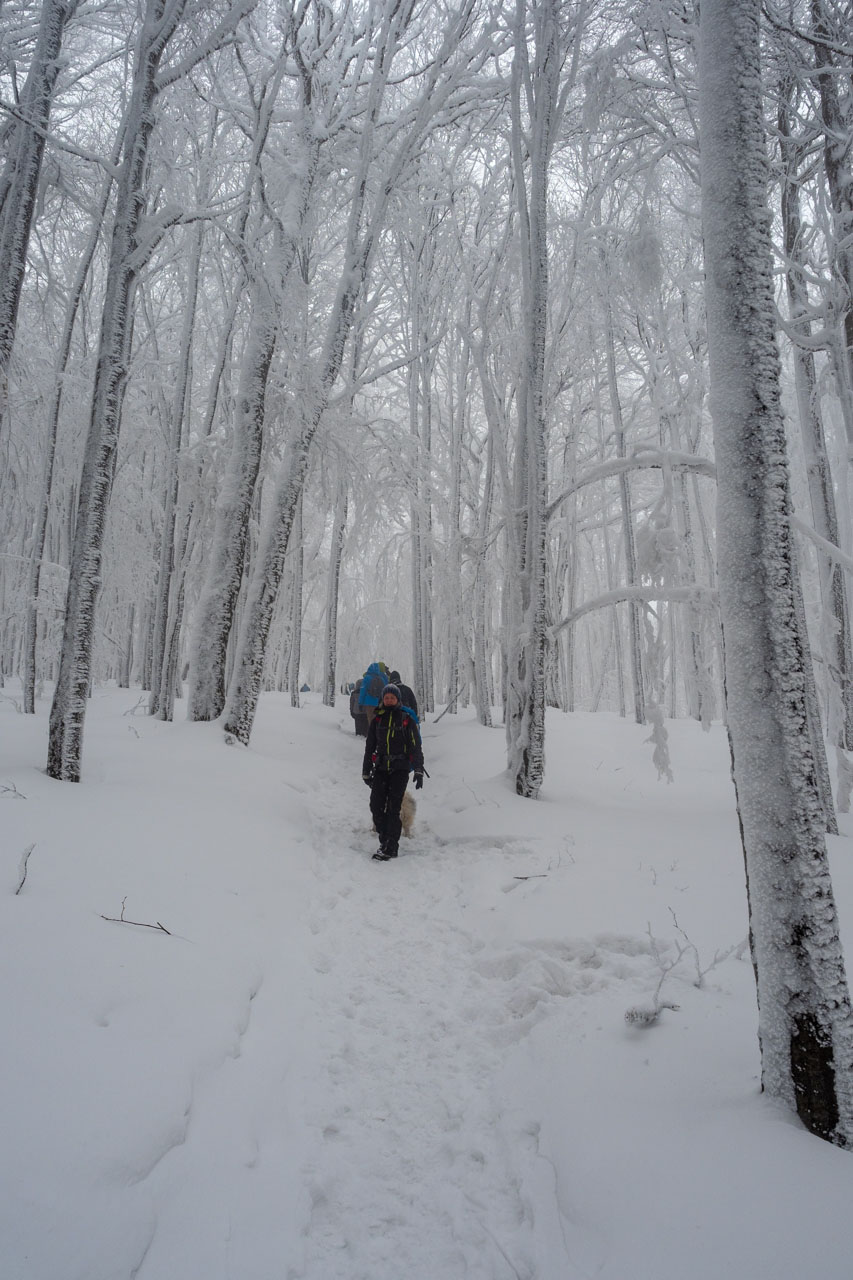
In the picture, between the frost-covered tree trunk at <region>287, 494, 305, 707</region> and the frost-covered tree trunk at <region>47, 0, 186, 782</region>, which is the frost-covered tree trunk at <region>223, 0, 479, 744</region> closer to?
the frost-covered tree trunk at <region>47, 0, 186, 782</region>

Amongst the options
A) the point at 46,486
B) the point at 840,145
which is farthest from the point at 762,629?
the point at 46,486

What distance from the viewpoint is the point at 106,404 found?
4.86 meters

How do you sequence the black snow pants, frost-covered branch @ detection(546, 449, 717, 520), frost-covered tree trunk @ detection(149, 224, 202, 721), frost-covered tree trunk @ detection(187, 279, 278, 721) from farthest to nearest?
frost-covered tree trunk @ detection(149, 224, 202, 721), frost-covered tree trunk @ detection(187, 279, 278, 721), the black snow pants, frost-covered branch @ detection(546, 449, 717, 520)

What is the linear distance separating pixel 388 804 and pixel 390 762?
0.41 meters

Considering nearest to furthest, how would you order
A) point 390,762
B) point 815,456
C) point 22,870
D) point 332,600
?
point 22,870 → point 390,762 → point 815,456 → point 332,600

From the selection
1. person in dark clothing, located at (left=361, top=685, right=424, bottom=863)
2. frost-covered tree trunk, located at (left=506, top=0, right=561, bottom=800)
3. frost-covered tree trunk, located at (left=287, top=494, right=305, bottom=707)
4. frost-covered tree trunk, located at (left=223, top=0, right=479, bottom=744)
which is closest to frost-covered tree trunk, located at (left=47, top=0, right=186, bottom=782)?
person in dark clothing, located at (left=361, top=685, right=424, bottom=863)

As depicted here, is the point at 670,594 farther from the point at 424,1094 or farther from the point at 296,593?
the point at 296,593

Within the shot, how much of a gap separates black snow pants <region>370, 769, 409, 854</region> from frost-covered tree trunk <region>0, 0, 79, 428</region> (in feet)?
14.4

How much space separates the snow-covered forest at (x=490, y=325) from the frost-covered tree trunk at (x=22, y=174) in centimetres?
3

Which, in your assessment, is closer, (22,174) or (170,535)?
(22,174)

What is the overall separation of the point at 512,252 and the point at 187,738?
24.3 ft

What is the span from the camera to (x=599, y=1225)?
1.76 metres

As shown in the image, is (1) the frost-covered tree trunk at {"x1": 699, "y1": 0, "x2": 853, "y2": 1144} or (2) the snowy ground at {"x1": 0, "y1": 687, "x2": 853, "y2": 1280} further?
(1) the frost-covered tree trunk at {"x1": 699, "y1": 0, "x2": 853, "y2": 1144}

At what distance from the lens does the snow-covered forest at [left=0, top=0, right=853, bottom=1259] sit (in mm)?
2000
